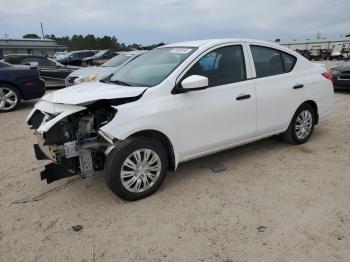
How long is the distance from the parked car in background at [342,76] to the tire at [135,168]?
8.28 meters

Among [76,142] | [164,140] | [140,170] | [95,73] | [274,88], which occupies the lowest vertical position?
[140,170]

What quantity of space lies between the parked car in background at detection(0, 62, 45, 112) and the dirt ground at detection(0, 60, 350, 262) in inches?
175

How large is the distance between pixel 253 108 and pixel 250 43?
916 mm

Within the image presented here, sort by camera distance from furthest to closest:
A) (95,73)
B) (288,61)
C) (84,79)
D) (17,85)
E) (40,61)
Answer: (40,61), (95,73), (84,79), (17,85), (288,61)

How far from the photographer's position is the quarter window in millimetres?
4480

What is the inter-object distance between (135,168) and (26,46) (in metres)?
52.6

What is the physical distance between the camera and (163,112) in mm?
3547

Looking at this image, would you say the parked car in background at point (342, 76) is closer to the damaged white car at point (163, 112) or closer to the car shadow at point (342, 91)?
the car shadow at point (342, 91)

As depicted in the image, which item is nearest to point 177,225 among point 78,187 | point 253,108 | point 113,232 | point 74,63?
point 113,232

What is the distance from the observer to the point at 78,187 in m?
4.04

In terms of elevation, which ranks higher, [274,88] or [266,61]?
[266,61]

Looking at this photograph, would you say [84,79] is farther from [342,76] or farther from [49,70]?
[342,76]

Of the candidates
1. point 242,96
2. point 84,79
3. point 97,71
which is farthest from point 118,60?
point 242,96

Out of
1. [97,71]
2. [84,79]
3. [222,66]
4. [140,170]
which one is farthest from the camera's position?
[97,71]
